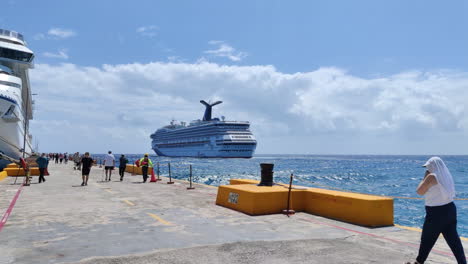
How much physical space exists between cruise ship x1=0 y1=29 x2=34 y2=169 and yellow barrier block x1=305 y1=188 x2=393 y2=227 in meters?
27.6

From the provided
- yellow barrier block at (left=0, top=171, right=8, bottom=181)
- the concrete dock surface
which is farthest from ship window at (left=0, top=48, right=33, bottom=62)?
the concrete dock surface

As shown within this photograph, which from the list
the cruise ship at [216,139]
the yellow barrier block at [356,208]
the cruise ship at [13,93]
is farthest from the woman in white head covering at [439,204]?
the cruise ship at [216,139]

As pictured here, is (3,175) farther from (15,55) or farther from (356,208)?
(15,55)

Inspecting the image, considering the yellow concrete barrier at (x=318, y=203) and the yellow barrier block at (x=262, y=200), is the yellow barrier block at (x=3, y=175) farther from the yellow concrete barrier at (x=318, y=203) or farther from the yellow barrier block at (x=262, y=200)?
the yellow barrier block at (x=262, y=200)

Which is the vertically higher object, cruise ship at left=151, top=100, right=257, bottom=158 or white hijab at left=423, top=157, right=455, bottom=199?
cruise ship at left=151, top=100, right=257, bottom=158

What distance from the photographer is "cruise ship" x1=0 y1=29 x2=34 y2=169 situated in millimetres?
29594

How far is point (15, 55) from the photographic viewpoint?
42.2 metres

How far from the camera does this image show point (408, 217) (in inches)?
733

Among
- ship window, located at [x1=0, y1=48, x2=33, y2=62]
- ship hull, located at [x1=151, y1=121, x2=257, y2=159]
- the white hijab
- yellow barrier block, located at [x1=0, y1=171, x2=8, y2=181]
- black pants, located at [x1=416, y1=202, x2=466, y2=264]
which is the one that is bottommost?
yellow barrier block, located at [x1=0, y1=171, x2=8, y2=181]

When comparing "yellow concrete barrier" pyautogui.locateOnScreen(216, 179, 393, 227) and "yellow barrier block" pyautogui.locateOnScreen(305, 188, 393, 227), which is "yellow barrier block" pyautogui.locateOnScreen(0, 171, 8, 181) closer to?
"yellow concrete barrier" pyautogui.locateOnScreen(216, 179, 393, 227)

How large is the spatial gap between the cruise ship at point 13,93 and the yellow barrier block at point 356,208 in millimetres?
27584

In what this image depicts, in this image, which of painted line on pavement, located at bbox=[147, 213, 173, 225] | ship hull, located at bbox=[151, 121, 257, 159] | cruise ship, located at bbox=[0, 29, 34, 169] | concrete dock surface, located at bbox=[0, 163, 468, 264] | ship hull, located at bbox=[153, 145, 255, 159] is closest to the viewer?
concrete dock surface, located at bbox=[0, 163, 468, 264]

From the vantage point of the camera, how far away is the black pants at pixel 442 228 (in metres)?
4.51

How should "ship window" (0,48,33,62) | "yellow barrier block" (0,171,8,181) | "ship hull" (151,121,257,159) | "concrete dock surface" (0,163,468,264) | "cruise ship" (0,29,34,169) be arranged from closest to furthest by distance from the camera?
"concrete dock surface" (0,163,468,264) < "yellow barrier block" (0,171,8,181) < "cruise ship" (0,29,34,169) < "ship window" (0,48,33,62) < "ship hull" (151,121,257,159)
